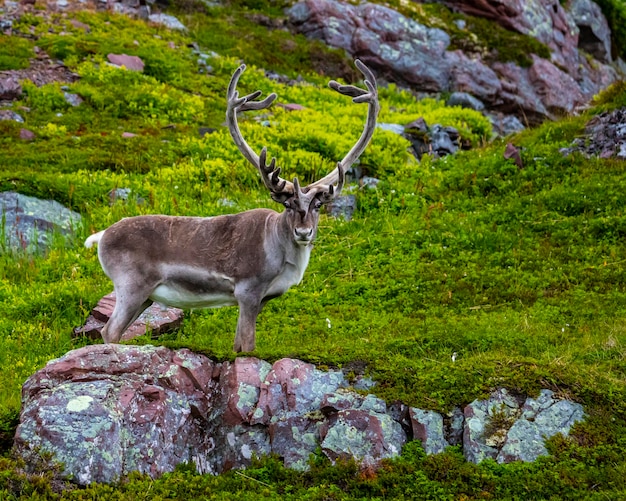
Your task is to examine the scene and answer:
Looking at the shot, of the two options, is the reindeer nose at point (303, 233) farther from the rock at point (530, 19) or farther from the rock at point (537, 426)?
the rock at point (530, 19)

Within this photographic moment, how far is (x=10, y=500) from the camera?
6445mm

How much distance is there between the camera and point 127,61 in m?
20.5

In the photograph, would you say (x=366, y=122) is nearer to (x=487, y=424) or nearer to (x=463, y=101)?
(x=487, y=424)

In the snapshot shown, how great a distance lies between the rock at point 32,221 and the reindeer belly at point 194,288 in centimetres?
551

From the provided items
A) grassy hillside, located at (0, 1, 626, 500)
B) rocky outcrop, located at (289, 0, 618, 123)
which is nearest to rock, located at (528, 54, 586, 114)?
rocky outcrop, located at (289, 0, 618, 123)

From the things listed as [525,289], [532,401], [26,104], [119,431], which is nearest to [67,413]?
[119,431]

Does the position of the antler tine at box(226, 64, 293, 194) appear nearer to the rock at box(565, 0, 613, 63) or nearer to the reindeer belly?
the reindeer belly

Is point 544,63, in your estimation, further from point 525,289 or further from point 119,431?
point 119,431

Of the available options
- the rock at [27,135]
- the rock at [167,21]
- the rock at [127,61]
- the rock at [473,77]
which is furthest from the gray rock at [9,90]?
the rock at [473,77]

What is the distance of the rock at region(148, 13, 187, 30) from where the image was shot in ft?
76.9

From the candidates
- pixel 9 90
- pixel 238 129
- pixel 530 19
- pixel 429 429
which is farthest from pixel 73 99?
pixel 530 19

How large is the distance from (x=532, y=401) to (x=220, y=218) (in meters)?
3.93

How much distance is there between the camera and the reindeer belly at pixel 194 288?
8.93m

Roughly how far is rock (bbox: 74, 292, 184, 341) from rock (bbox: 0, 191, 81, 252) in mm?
2863
